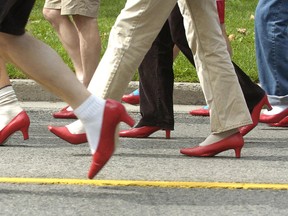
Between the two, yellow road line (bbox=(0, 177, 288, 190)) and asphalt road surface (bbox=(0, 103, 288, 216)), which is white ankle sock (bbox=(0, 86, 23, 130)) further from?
yellow road line (bbox=(0, 177, 288, 190))

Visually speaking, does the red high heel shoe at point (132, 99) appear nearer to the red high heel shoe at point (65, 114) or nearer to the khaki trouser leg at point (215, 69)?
the red high heel shoe at point (65, 114)

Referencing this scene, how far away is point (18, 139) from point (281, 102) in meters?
1.89

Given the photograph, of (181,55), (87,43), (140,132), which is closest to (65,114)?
(87,43)

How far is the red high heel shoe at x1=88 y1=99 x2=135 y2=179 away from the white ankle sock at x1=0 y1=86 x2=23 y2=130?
1627mm

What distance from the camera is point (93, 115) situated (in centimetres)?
511

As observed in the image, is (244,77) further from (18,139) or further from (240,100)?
(18,139)

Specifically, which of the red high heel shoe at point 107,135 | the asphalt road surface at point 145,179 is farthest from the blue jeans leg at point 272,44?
the red high heel shoe at point 107,135

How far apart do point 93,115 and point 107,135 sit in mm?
105

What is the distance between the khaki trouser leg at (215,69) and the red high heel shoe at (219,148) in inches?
2.5

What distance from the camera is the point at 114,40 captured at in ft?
19.6

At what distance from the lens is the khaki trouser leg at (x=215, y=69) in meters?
6.15

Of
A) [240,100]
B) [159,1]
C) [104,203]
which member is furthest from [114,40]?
[104,203]

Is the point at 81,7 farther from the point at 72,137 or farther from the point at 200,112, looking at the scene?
the point at 72,137

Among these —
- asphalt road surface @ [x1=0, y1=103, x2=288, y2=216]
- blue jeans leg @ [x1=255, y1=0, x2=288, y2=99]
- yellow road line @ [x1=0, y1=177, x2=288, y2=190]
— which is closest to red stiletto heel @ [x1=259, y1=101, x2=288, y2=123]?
blue jeans leg @ [x1=255, y1=0, x2=288, y2=99]
